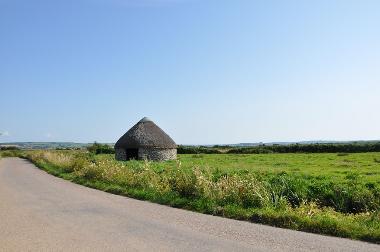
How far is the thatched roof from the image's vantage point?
47.5m

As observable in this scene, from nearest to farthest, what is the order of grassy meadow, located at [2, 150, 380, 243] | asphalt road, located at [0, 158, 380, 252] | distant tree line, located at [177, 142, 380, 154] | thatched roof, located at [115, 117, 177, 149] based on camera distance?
asphalt road, located at [0, 158, 380, 252] → grassy meadow, located at [2, 150, 380, 243] → thatched roof, located at [115, 117, 177, 149] → distant tree line, located at [177, 142, 380, 154]

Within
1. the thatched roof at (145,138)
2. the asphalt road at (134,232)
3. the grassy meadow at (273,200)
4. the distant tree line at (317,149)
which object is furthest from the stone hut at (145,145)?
the asphalt road at (134,232)

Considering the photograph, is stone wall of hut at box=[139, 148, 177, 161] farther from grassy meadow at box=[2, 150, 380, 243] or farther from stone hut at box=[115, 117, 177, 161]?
grassy meadow at box=[2, 150, 380, 243]

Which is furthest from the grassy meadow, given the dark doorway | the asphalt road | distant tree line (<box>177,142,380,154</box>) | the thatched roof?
distant tree line (<box>177,142,380,154</box>)

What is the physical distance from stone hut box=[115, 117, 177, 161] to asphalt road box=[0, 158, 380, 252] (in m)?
33.4

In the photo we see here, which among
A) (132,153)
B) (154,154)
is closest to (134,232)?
(154,154)

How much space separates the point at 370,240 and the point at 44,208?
29.1 ft

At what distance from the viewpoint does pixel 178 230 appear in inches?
367

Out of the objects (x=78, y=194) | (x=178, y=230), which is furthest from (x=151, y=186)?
(x=178, y=230)

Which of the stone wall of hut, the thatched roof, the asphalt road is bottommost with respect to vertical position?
the asphalt road

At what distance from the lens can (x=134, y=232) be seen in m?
9.19

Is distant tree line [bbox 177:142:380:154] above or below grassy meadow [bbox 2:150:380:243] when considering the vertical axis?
above

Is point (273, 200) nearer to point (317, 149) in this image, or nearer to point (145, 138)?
point (145, 138)

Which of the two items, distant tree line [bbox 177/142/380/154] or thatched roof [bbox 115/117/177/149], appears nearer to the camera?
thatched roof [bbox 115/117/177/149]
